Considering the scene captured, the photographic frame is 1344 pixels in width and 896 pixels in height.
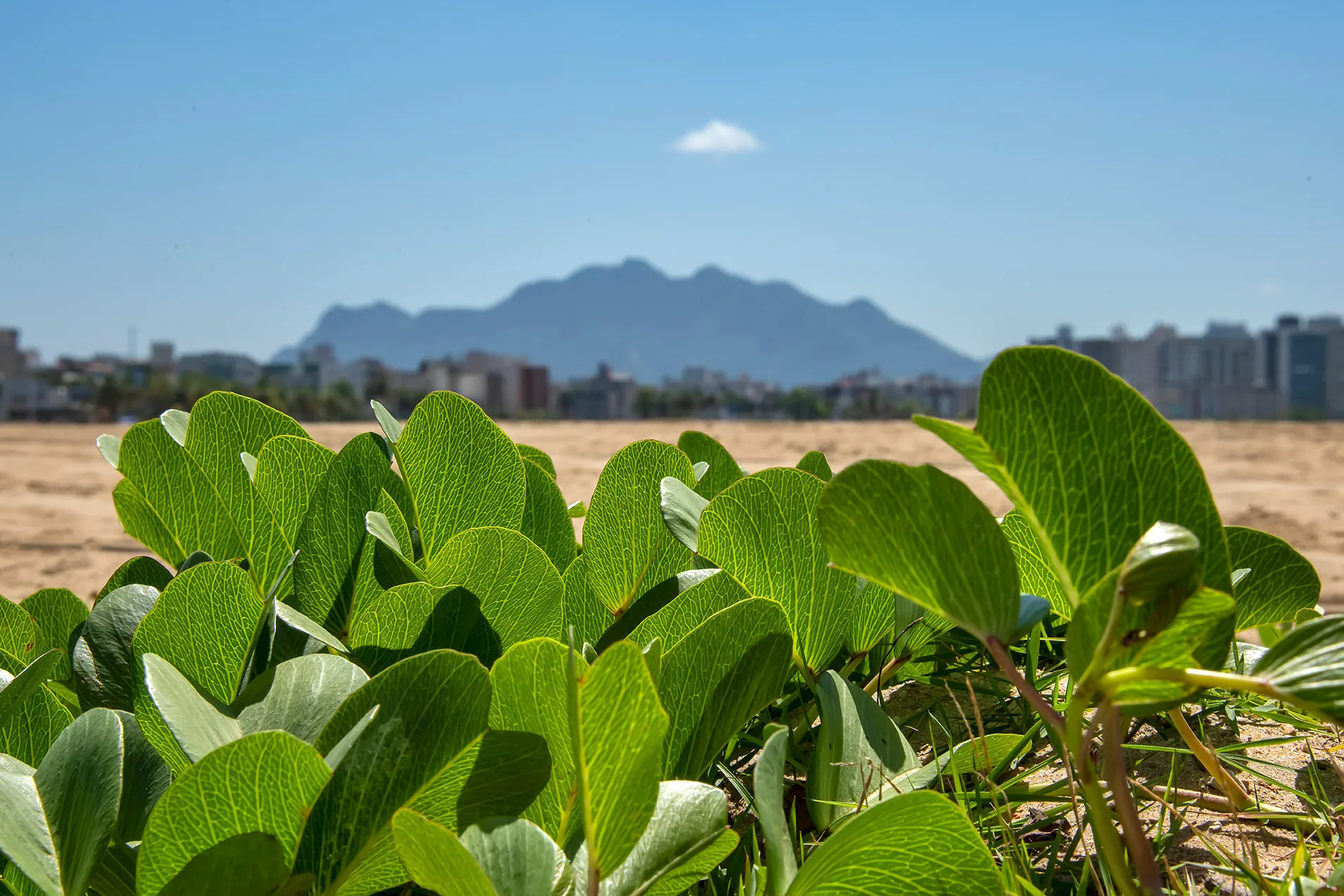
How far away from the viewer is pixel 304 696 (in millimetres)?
290

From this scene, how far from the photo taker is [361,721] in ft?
0.76

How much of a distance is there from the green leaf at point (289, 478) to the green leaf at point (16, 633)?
102 mm

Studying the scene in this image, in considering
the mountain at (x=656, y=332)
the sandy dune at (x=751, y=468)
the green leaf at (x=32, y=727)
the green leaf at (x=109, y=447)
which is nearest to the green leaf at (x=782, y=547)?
the green leaf at (x=32, y=727)

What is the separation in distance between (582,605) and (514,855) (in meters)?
0.17

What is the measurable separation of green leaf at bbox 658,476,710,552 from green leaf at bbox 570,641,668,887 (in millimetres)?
149

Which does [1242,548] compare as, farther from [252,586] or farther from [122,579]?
[122,579]

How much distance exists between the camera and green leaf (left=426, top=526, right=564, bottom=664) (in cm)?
33

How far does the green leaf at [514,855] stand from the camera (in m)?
0.24

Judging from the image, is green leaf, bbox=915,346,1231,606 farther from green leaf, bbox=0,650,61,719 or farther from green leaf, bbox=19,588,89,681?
green leaf, bbox=19,588,89,681

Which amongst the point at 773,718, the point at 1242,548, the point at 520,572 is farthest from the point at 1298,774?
the point at 520,572

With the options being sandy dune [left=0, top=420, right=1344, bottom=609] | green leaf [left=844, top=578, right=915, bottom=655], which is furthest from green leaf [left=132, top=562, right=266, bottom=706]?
sandy dune [left=0, top=420, right=1344, bottom=609]

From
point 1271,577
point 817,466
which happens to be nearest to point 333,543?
point 817,466

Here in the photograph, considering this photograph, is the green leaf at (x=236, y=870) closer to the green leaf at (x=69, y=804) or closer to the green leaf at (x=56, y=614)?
the green leaf at (x=69, y=804)

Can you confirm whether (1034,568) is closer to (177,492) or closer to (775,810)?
(775,810)
